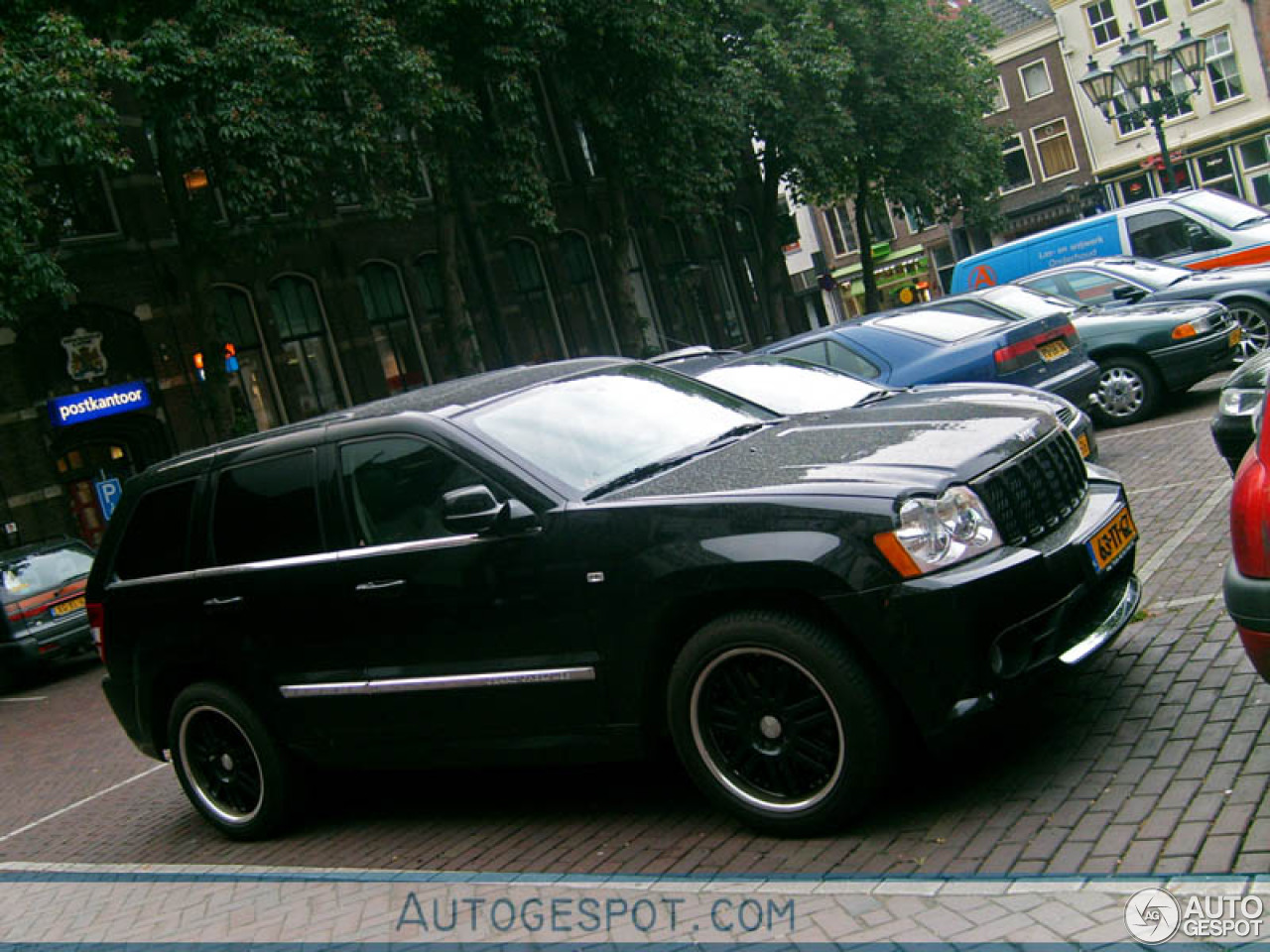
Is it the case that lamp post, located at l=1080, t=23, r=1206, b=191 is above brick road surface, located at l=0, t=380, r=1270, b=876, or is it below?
above

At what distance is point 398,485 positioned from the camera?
17.0 ft

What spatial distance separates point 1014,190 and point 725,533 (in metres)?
56.5

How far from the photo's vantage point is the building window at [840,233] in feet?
217

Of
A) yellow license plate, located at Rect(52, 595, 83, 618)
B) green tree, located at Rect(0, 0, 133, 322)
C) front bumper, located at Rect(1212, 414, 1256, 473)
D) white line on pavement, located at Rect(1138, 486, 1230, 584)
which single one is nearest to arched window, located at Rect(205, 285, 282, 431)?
green tree, located at Rect(0, 0, 133, 322)

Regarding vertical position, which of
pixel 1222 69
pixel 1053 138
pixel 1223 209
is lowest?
pixel 1223 209

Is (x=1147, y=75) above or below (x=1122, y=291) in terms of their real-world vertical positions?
above

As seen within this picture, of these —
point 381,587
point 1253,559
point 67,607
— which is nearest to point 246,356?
point 67,607

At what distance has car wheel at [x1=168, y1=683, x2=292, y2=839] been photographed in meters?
5.78

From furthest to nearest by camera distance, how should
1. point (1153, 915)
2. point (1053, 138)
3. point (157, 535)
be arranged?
point (1053, 138), point (157, 535), point (1153, 915)

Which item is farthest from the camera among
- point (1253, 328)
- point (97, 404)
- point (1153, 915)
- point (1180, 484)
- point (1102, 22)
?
point (1102, 22)

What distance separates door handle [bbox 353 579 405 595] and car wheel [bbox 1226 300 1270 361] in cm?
1065

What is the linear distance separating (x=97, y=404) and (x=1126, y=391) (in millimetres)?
18463

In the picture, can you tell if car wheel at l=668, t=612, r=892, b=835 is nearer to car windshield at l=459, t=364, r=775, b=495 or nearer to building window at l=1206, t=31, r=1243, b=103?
car windshield at l=459, t=364, r=775, b=495

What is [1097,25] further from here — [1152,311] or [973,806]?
[973,806]
